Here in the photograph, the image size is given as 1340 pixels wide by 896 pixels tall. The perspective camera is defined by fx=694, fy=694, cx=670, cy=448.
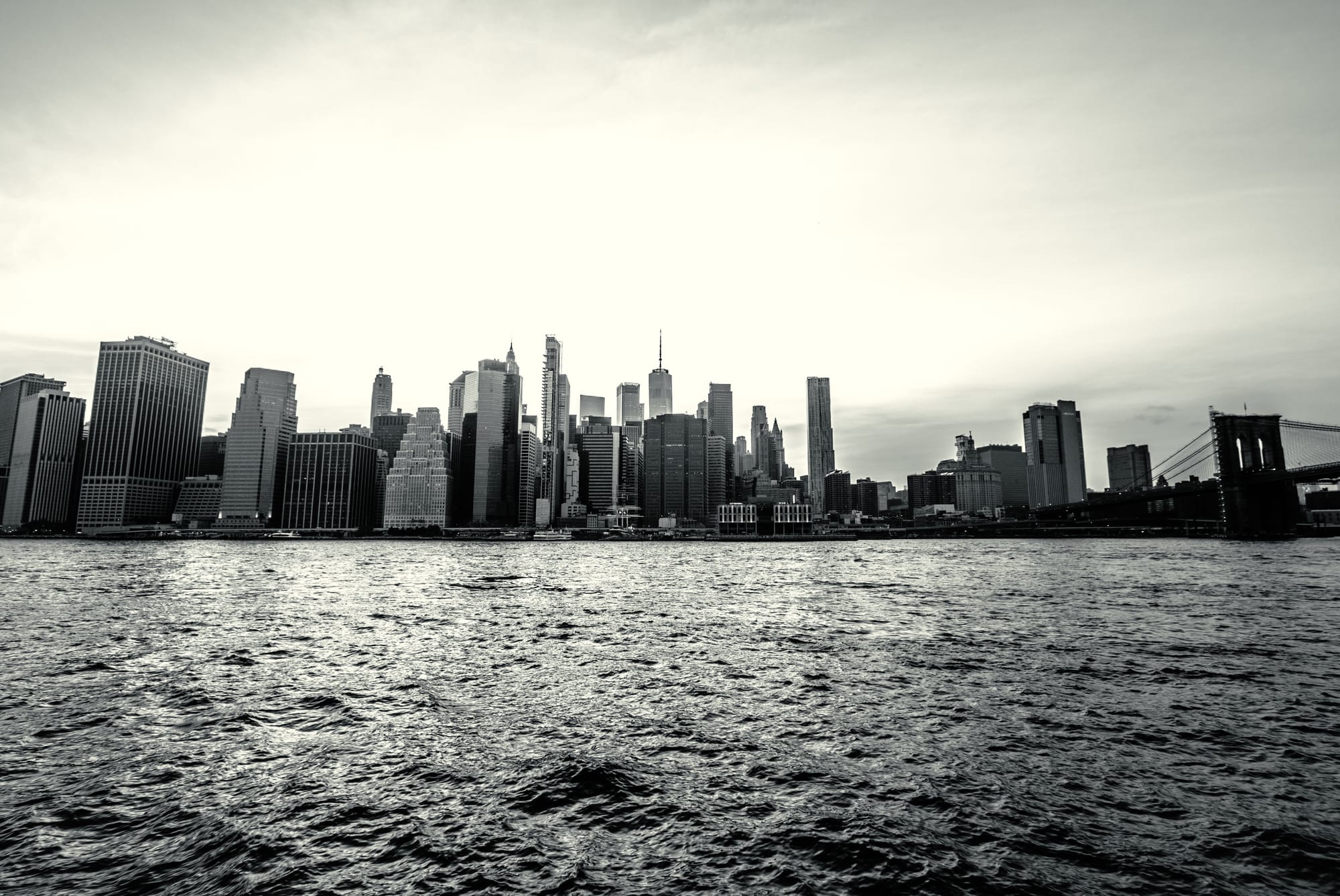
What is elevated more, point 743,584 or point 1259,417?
point 1259,417

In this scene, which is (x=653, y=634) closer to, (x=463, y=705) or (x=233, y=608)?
(x=463, y=705)

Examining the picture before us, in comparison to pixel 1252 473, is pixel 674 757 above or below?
below

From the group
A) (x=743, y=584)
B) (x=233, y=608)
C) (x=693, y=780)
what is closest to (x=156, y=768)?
(x=693, y=780)

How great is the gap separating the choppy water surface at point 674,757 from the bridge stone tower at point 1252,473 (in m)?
181

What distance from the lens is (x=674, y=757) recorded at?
18.7 m

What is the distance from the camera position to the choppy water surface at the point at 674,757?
12.6 m

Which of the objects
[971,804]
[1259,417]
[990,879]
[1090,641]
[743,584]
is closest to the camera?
[990,879]

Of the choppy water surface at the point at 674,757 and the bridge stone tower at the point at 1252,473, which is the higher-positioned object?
the bridge stone tower at the point at 1252,473

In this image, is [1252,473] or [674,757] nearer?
[674,757]

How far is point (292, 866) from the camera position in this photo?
1270 cm

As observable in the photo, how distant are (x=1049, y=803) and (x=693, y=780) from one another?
797cm

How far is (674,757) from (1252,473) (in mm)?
225136

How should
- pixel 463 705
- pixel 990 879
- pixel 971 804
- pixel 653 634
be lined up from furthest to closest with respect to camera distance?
pixel 653 634
pixel 463 705
pixel 971 804
pixel 990 879

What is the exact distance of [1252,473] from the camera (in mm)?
183250
